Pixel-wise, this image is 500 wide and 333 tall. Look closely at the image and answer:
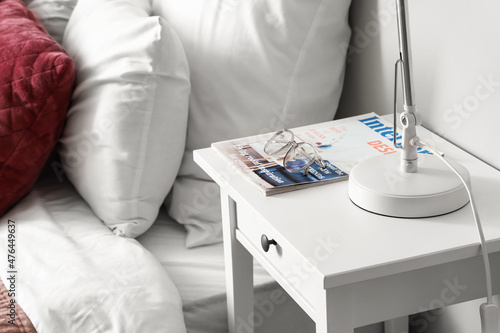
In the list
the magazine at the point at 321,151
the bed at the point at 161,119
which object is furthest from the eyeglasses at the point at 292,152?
the bed at the point at 161,119

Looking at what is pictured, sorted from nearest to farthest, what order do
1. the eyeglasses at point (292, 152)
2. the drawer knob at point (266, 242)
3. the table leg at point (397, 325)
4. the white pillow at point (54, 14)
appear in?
the drawer knob at point (266, 242) → the eyeglasses at point (292, 152) → the table leg at point (397, 325) → the white pillow at point (54, 14)

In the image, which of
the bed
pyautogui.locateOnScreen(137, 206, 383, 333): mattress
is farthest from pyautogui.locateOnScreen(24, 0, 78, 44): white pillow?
pyautogui.locateOnScreen(137, 206, 383, 333): mattress

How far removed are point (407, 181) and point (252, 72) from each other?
1.70 ft

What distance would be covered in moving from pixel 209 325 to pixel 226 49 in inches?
20.5

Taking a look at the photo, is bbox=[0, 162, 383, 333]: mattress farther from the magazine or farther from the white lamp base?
the white lamp base

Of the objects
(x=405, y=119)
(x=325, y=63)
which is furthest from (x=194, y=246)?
(x=405, y=119)

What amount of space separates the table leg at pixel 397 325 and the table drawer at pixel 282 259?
1.31 ft

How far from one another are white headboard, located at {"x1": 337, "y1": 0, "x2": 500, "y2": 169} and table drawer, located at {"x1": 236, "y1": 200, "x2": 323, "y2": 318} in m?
0.37

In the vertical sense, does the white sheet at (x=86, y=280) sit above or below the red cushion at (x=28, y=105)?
below

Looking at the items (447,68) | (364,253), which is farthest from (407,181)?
(447,68)

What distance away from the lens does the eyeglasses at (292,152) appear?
1.13m

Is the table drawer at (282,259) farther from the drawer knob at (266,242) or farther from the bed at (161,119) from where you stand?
the bed at (161,119)

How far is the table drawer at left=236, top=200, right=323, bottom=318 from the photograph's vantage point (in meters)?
0.93

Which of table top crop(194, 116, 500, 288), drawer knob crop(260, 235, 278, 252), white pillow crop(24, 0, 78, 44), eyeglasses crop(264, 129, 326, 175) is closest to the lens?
table top crop(194, 116, 500, 288)
